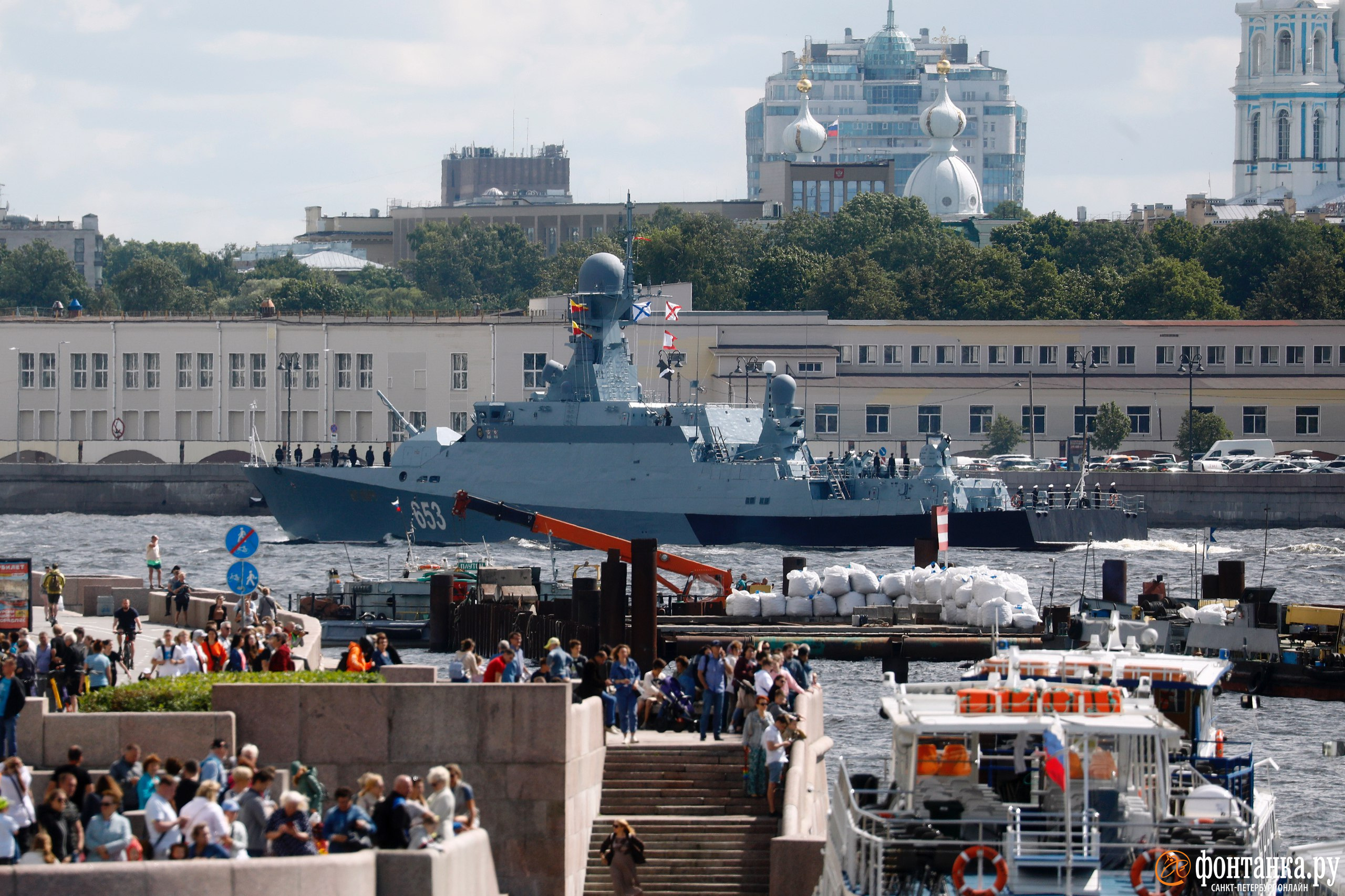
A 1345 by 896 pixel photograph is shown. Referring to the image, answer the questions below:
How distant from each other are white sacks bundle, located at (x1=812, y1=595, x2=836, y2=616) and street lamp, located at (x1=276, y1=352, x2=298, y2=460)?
56.2 metres

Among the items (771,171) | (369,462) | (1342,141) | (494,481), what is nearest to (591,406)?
(494,481)

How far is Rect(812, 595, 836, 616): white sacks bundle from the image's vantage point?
39.2 meters

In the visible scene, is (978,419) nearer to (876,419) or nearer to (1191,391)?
(876,419)

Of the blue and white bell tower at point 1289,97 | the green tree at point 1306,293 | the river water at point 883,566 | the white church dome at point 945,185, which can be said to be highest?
the blue and white bell tower at point 1289,97

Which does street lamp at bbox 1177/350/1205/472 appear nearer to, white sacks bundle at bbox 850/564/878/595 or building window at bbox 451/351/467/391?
building window at bbox 451/351/467/391

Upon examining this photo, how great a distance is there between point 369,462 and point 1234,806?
56072 millimetres

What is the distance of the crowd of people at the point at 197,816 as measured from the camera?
540 inches

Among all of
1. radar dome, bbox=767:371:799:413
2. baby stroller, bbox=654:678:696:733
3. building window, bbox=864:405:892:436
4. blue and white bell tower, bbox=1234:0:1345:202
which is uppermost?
blue and white bell tower, bbox=1234:0:1345:202

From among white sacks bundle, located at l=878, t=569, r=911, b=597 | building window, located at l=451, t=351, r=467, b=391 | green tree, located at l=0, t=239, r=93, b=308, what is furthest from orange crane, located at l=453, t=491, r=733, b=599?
green tree, located at l=0, t=239, r=93, b=308

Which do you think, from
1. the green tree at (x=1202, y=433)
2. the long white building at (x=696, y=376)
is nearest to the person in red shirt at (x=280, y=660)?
the long white building at (x=696, y=376)

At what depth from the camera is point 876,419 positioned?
319 ft

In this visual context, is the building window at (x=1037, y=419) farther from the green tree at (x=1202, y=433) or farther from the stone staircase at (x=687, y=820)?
the stone staircase at (x=687, y=820)

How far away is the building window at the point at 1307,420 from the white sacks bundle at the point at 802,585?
64066 mm

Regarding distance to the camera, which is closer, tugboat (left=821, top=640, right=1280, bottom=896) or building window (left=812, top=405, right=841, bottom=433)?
tugboat (left=821, top=640, right=1280, bottom=896)
